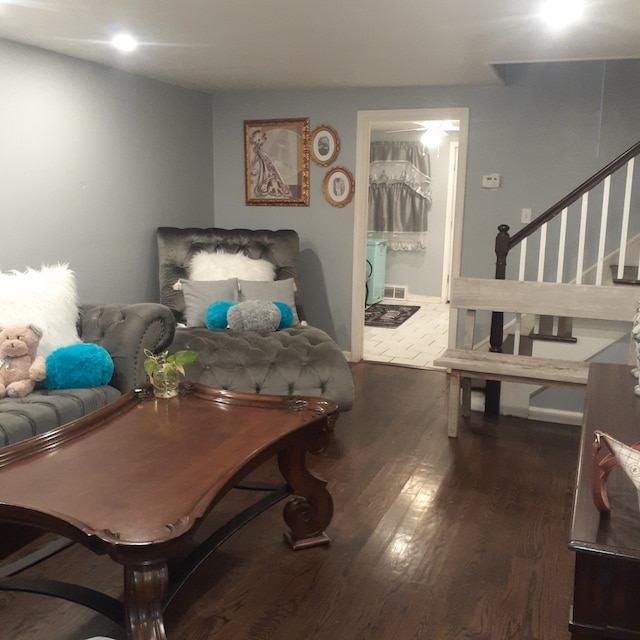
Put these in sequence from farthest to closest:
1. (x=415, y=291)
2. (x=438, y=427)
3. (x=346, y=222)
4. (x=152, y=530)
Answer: (x=415, y=291)
(x=346, y=222)
(x=438, y=427)
(x=152, y=530)

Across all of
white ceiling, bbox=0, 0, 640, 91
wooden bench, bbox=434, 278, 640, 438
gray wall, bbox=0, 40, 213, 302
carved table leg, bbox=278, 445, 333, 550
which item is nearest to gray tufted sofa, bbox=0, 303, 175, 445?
gray wall, bbox=0, 40, 213, 302

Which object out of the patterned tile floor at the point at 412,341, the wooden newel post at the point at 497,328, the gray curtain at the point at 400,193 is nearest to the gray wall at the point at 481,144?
the patterned tile floor at the point at 412,341

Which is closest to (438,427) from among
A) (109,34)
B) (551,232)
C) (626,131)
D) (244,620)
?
(551,232)

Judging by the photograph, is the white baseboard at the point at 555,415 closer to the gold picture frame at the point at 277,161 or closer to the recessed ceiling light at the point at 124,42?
the gold picture frame at the point at 277,161

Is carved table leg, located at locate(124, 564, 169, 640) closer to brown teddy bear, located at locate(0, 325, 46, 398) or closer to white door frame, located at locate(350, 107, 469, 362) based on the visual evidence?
brown teddy bear, located at locate(0, 325, 46, 398)

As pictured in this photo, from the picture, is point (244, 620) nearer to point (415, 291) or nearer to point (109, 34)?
point (109, 34)

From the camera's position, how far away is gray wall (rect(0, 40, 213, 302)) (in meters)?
3.58

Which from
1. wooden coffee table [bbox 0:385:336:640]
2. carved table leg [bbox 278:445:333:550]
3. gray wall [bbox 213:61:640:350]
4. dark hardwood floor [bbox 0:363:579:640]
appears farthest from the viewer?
gray wall [bbox 213:61:640:350]

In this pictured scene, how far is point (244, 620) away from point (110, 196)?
304 cm

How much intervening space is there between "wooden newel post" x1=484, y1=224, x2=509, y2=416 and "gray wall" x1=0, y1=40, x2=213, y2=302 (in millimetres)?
2446

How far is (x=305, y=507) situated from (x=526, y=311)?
1934 mm

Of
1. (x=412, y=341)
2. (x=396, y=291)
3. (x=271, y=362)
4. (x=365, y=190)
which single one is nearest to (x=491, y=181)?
(x=365, y=190)

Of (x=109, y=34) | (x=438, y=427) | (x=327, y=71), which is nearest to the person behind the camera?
(x=109, y=34)

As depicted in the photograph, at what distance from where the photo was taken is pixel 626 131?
4.28 metres
